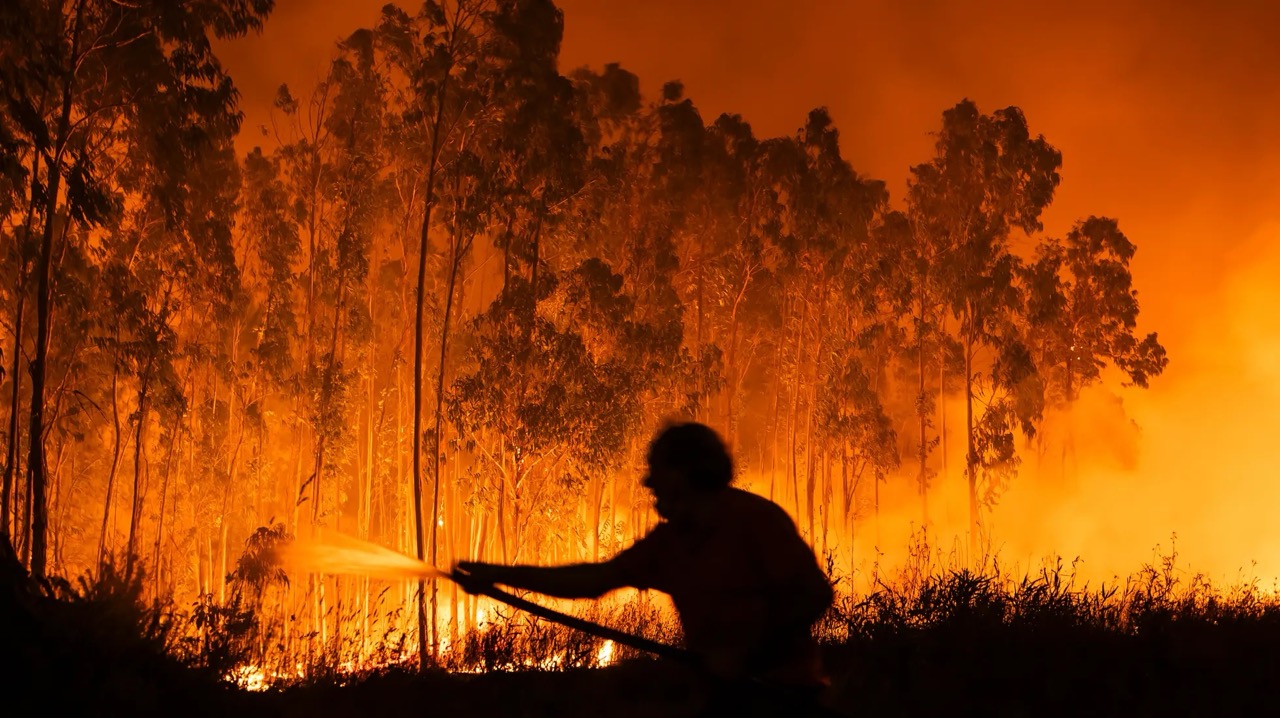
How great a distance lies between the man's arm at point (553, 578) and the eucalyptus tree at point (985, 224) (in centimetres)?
3230

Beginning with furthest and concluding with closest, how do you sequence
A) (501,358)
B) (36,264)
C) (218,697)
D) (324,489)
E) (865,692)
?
1. (324,489)
2. (501,358)
3. (36,264)
4. (865,692)
5. (218,697)

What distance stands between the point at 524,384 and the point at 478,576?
1970 centimetres

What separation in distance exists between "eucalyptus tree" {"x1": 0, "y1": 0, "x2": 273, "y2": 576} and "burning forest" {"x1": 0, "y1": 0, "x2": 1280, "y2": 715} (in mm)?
62

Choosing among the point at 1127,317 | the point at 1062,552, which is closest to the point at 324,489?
the point at 1062,552

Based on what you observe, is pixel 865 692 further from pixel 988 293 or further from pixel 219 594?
pixel 219 594

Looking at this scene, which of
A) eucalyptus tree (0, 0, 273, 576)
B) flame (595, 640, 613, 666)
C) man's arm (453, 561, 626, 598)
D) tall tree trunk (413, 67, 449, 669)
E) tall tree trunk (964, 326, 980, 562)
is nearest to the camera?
man's arm (453, 561, 626, 598)

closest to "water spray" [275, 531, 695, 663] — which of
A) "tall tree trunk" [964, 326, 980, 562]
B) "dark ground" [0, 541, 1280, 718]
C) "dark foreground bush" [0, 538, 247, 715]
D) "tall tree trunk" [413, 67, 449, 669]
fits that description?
"dark ground" [0, 541, 1280, 718]

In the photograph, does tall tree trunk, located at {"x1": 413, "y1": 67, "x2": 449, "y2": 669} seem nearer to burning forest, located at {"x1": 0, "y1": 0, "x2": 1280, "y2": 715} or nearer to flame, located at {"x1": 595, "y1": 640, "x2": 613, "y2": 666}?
burning forest, located at {"x1": 0, "y1": 0, "x2": 1280, "y2": 715}

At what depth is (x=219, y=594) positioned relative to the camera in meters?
35.5

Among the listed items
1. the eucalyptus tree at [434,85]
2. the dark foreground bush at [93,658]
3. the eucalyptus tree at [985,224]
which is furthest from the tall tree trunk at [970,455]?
the dark foreground bush at [93,658]

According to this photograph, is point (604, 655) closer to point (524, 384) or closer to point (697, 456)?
point (697, 456)

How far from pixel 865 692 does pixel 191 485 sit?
33.6 m

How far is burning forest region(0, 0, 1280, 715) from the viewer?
6117 mm

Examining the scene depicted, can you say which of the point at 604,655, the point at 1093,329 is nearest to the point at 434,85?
the point at 604,655
